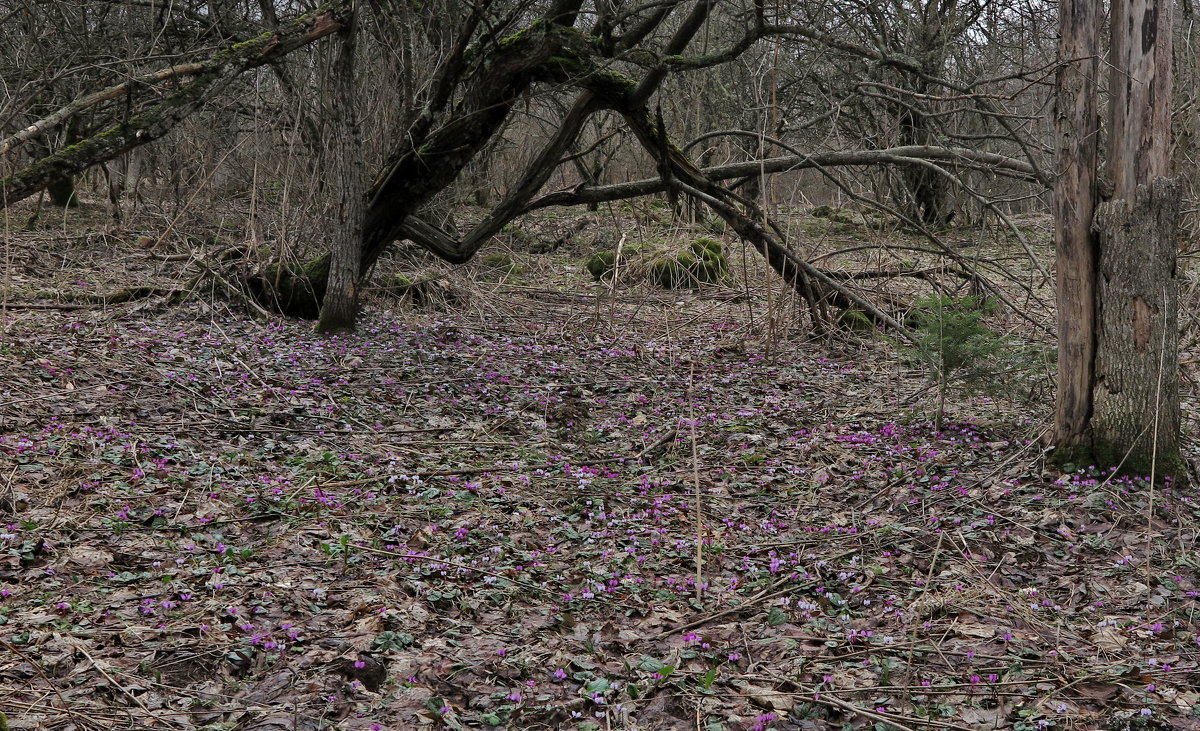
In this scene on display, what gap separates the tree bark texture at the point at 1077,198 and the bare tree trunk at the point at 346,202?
15.7 ft

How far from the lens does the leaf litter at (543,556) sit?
2895 mm

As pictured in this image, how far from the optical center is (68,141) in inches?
425

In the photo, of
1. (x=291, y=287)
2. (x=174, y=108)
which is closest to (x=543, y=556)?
(x=174, y=108)

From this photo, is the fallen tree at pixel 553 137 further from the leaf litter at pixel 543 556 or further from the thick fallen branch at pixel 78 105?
the leaf litter at pixel 543 556

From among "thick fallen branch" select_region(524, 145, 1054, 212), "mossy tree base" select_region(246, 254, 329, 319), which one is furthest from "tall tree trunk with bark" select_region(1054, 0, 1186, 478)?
"mossy tree base" select_region(246, 254, 329, 319)

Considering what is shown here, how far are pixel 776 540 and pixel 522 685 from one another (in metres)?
1.73

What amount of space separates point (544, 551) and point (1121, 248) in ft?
10.2

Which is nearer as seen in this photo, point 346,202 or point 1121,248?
→ point 1121,248

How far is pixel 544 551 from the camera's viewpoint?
4.23m

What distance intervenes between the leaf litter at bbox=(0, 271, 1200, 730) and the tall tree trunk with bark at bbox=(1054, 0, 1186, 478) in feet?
1.05

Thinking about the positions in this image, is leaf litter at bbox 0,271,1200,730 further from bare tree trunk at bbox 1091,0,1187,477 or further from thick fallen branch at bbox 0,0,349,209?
thick fallen branch at bbox 0,0,349,209

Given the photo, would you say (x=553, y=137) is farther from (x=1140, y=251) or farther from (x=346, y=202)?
(x=1140, y=251)

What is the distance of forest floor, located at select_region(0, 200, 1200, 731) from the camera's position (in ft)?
9.50

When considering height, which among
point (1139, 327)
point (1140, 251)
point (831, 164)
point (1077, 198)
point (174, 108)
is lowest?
point (1139, 327)
